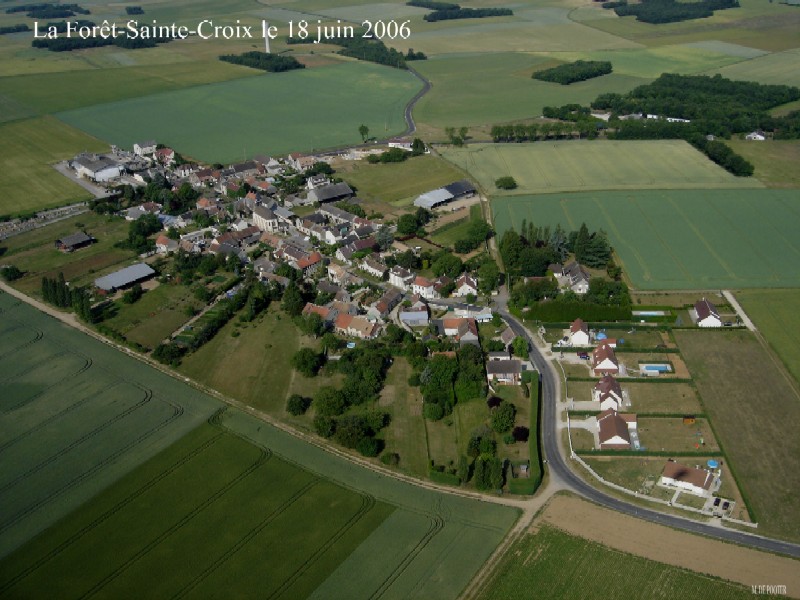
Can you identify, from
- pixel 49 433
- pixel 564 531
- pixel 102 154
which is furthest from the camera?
pixel 102 154

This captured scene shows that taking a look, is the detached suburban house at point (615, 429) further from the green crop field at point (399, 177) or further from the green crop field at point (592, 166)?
the green crop field at point (592, 166)

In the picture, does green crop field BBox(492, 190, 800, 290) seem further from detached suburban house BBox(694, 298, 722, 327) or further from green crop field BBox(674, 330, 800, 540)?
green crop field BBox(674, 330, 800, 540)

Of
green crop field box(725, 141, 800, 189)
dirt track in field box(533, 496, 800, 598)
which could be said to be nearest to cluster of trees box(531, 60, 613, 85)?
green crop field box(725, 141, 800, 189)

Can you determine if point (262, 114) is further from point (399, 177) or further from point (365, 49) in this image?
point (365, 49)

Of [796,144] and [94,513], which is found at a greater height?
[796,144]

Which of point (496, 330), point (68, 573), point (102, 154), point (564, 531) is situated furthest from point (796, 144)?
point (68, 573)

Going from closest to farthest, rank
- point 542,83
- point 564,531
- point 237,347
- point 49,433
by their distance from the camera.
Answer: point 564,531 → point 49,433 → point 237,347 → point 542,83

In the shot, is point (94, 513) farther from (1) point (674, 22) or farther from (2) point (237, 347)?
(1) point (674, 22)
